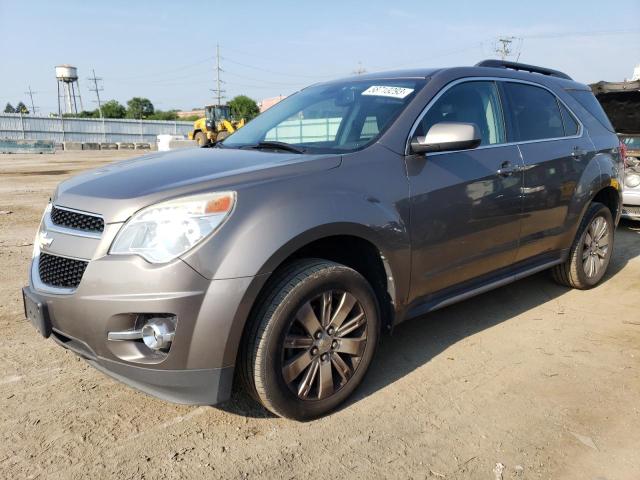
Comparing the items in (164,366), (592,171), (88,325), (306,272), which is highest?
(592,171)

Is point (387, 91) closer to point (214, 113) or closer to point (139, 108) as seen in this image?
point (214, 113)

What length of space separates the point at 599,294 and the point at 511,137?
1.93 meters

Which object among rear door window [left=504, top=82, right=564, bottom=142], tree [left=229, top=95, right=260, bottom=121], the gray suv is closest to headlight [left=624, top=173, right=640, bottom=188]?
rear door window [left=504, top=82, right=564, bottom=142]

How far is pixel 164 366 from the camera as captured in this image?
224 centimetres

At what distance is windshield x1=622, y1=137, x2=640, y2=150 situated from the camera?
811cm

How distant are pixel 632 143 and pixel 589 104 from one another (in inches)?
172

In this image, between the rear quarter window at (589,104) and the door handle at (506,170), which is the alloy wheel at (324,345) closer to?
the door handle at (506,170)

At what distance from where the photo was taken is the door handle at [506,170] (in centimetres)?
343

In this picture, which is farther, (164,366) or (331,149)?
(331,149)

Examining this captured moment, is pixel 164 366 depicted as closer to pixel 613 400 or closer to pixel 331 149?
pixel 331 149

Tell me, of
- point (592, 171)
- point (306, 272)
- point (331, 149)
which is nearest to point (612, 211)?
point (592, 171)

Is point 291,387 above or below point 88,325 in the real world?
below

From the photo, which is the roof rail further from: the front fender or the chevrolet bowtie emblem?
the chevrolet bowtie emblem

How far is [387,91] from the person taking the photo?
10.9 feet
